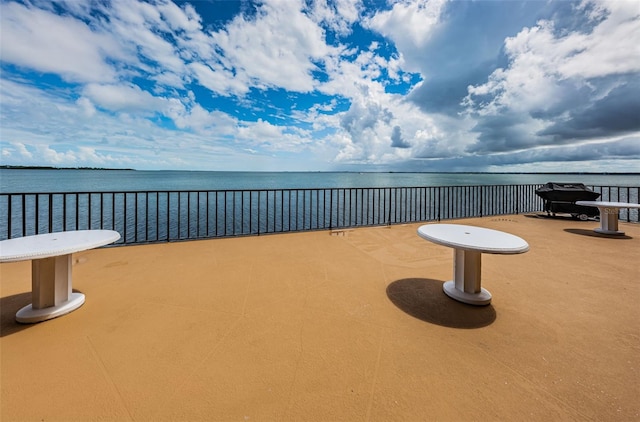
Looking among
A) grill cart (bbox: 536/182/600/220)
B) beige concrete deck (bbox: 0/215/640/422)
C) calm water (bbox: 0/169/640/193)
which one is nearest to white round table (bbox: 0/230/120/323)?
beige concrete deck (bbox: 0/215/640/422)

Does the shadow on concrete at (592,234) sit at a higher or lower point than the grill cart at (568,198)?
lower

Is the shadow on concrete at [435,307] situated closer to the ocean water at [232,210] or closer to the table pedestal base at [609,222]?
the ocean water at [232,210]

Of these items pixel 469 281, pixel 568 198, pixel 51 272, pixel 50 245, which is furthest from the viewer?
pixel 568 198

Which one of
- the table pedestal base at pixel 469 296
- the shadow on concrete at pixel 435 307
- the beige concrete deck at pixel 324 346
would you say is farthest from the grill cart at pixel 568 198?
the shadow on concrete at pixel 435 307

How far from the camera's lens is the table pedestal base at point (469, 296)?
2.37 metres

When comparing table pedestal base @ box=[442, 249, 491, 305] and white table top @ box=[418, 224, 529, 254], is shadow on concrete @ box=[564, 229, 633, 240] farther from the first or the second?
table pedestal base @ box=[442, 249, 491, 305]

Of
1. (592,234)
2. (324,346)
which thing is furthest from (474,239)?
(592,234)

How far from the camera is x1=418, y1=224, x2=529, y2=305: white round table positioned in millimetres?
2208

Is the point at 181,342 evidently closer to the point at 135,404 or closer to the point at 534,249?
the point at 135,404

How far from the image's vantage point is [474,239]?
2426 millimetres

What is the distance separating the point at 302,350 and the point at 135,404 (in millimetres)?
925

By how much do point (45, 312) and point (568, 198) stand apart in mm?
9711

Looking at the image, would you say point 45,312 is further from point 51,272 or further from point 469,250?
point 469,250

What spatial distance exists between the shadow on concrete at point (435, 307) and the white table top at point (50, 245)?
2645 millimetres
